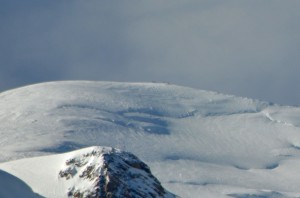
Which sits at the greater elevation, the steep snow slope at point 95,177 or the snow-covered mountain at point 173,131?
the snow-covered mountain at point 173,131

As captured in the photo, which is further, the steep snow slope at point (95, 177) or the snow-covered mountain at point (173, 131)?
the snow-covered mountain at point (173, 131)

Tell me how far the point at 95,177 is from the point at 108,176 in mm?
839

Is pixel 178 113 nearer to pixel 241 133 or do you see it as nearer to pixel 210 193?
pixel 241 133

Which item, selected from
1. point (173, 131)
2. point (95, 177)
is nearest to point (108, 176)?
point (95, 177)

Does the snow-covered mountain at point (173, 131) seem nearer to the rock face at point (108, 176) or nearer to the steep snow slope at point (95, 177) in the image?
the steep snow slope at point (95, 177)

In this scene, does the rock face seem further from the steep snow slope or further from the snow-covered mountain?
the snow-covered mountain

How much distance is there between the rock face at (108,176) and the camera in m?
96.1

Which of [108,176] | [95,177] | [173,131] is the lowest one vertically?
[95,177]

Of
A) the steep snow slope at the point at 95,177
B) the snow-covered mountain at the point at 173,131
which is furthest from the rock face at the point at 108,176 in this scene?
Result: the snow-covered mountain at the point at 173,131

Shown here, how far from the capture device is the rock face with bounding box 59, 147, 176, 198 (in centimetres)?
9612

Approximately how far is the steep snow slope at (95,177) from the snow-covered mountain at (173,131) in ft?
117

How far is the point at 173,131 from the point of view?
6427 inches

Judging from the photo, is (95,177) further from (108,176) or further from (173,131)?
(173,131)

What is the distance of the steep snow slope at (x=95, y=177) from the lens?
96188 mm
